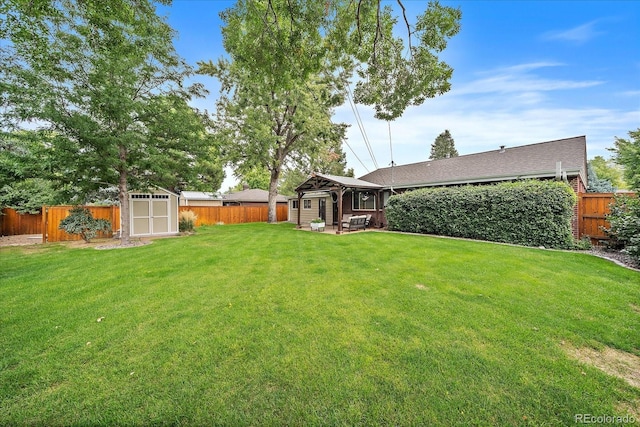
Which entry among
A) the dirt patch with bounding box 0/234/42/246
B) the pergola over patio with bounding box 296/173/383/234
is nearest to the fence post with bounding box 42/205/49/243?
the dirt patch with bounding box 0/234/42/246

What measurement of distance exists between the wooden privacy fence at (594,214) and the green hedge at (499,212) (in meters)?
1.28

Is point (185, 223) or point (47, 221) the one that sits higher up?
point (47, 221)

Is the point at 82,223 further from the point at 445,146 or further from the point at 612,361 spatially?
the point at 445,146

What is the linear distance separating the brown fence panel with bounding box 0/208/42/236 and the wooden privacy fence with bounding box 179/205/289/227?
7235mm

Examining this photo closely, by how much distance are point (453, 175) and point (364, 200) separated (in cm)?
526

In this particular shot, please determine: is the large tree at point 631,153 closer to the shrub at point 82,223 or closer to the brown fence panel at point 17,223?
the shrub at point 82,223

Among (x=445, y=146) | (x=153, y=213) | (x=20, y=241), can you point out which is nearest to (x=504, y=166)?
(x=153, y=213)

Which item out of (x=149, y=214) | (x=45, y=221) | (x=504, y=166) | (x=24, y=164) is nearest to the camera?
(x=24, y=164)

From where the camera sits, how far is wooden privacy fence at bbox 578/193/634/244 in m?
8.32

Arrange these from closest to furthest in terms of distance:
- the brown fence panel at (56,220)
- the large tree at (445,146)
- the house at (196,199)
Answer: the brown fence panel at (56,220) → the house at (196,199) → the large tree at (445,146)

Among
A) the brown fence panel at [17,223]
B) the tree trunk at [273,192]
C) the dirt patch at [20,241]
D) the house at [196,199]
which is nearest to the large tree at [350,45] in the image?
the dirt patch at [20,241]

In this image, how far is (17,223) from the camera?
12.9 m

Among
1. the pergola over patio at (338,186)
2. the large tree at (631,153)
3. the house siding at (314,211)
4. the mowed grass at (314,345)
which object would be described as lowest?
the mowed grass at (314,345)

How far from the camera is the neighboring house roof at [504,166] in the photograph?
10508mm
